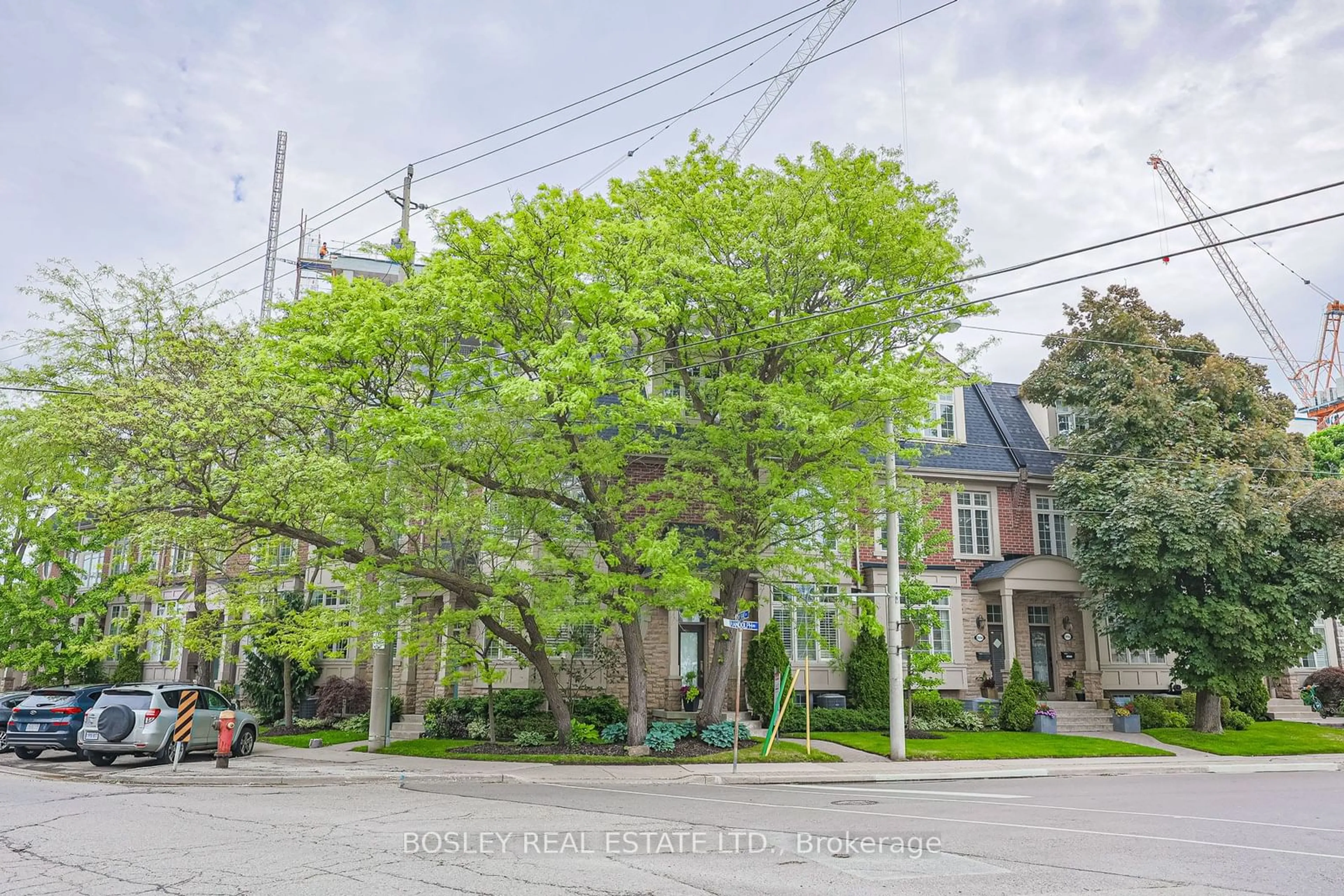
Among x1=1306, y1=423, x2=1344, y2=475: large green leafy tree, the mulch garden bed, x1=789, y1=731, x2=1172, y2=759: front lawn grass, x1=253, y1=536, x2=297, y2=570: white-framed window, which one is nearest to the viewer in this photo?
the mulch garden bed

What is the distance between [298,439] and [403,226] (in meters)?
6.44

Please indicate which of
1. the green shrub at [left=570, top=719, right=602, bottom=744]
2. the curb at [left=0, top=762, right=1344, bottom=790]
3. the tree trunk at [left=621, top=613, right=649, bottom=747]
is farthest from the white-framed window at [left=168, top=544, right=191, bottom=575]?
the tree trunk at [left=621, top=613, right=649, bottom=747]

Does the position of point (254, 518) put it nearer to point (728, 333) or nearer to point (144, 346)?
point (728, 333)

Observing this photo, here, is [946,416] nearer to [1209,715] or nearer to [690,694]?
[1209,715]

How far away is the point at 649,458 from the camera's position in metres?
25.4

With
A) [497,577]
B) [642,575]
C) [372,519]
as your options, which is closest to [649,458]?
[642,575]

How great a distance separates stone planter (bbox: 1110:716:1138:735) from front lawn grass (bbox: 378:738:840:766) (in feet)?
32.5

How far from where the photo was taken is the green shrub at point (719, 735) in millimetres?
20734

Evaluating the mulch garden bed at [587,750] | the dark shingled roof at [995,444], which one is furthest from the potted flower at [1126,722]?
the mulch garden bed at [587,750]

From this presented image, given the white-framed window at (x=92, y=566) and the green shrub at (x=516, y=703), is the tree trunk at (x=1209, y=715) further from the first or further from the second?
the white-framed window at (x=92, y=566)

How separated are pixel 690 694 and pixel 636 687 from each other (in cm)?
449

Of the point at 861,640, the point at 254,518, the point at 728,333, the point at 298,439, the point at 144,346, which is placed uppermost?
the point at 144,346

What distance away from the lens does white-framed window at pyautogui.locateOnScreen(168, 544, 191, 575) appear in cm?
2269

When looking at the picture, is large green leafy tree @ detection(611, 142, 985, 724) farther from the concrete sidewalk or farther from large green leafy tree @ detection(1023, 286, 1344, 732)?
large green leafy tree @ detection(1023, 286, 1344, 732)
